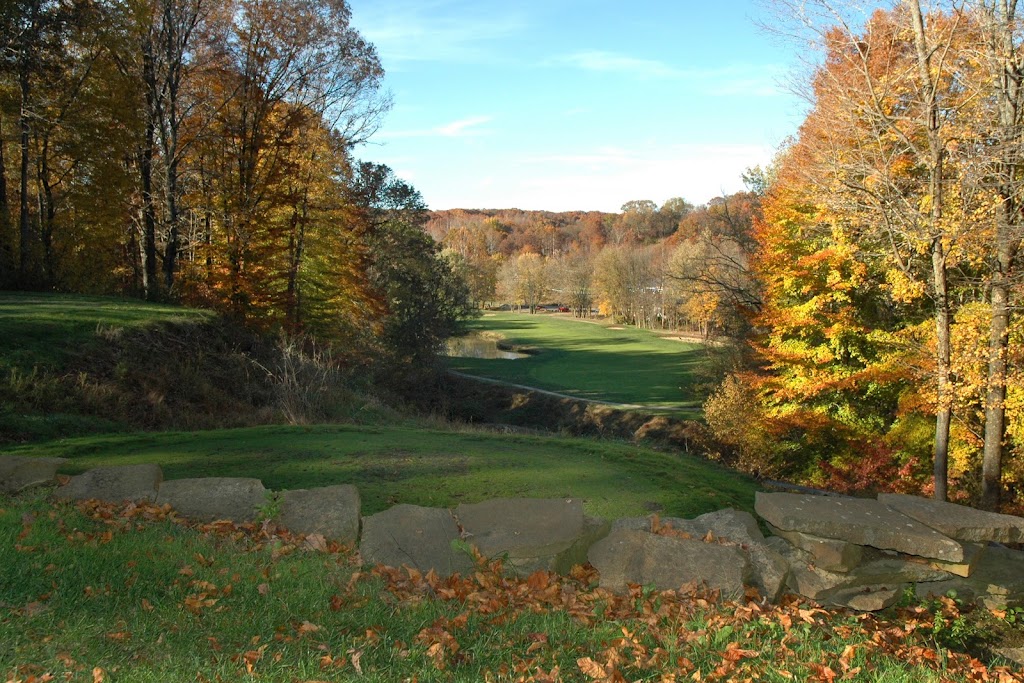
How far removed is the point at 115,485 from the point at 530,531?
12.0ft

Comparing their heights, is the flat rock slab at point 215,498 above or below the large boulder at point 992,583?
above

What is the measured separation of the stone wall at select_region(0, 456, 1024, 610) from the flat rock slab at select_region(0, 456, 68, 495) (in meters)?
0.01

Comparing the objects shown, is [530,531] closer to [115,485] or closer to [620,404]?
[115,485]

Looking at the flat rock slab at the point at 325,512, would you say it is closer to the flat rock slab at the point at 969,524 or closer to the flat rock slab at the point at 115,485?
the flat rock slab at the point at 115,485

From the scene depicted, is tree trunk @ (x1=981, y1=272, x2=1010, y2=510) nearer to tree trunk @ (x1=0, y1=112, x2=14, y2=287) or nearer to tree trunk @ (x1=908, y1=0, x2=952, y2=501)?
tree trunk @ (x1=908, y1=0, x2=952, y2=501)

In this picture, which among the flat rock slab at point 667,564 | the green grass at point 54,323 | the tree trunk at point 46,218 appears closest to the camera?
the flat rock slab at point 667,564

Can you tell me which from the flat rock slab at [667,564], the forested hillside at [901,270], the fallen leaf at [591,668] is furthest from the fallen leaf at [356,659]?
the forested hillside at [901,270]

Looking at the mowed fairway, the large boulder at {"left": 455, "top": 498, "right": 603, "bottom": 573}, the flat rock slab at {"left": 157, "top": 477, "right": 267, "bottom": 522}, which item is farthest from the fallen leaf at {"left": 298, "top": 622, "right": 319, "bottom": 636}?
the mowed fairway

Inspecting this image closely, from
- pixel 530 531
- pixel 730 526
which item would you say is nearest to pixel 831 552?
pixel 730 526

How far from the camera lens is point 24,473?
6.51 meters

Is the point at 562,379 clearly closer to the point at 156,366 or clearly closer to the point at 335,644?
the point at 156,366

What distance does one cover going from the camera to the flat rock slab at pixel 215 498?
595 centimetres

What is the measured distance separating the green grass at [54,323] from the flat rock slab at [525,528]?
9.16m

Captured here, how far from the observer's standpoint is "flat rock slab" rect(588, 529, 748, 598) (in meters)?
5.05
